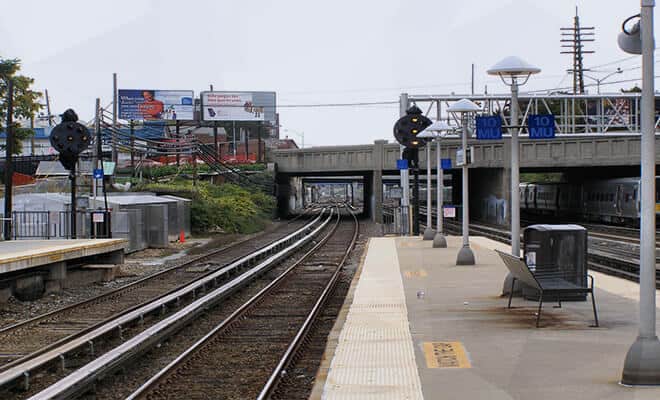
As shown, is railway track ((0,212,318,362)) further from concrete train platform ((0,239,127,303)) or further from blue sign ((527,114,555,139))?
blue sign ((527,114,555,139))

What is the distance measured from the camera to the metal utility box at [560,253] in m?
13.4

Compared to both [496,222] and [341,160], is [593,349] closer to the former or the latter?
A: [496,222]

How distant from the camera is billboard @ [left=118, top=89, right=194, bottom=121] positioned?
284ft

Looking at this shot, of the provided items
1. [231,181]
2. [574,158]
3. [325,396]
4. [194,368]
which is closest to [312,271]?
[194,368]

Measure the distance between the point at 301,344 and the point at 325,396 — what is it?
4561 millimetres

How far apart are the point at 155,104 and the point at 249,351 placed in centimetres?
7760

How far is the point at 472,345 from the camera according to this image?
1041 cm

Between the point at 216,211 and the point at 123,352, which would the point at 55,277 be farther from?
the point at 216,211

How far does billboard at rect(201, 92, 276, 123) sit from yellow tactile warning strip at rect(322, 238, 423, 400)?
72246 mm

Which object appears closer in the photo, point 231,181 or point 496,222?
point 496,222

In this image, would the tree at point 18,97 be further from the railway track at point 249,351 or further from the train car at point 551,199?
the train car at point 551,199

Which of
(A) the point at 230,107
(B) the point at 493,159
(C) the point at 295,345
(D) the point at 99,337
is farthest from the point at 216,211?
(A) the point at 230,107

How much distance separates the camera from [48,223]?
1135 inches

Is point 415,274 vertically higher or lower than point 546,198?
lower
